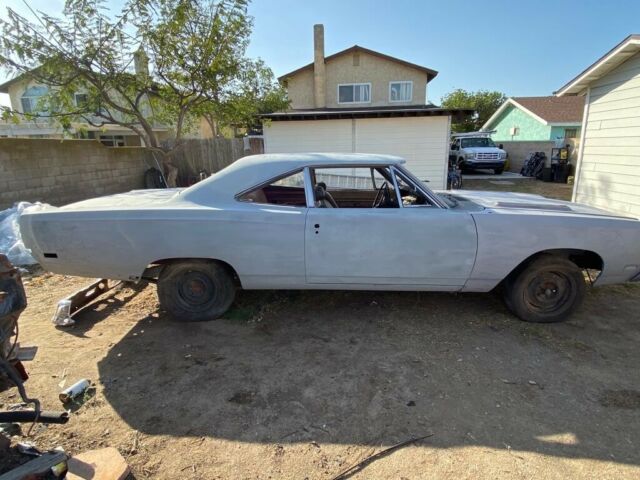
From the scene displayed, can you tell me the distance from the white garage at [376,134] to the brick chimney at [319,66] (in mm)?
7593

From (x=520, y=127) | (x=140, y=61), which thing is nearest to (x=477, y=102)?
(x=520, y=127)

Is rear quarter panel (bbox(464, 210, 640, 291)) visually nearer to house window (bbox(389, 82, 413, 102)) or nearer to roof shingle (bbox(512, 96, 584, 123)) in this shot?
house window (bbox(389, 82, 413, 102))

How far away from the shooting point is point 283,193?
416 cm

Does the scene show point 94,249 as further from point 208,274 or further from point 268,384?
point 268,384

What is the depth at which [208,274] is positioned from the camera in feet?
11.4

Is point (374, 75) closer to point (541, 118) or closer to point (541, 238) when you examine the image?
point (541, 118)

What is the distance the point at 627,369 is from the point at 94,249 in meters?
4.54

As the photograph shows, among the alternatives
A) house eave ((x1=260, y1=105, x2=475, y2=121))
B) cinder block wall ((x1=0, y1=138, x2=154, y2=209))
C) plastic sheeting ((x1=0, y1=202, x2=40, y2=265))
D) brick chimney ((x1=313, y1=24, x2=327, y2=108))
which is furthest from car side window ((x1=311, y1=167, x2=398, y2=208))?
brick chimney ((x1=313, y1=24, x2=327, y2=108))

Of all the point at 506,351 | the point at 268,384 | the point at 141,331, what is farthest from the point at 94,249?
the point at 506,351

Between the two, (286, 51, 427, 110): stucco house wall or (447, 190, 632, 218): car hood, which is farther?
(286, 51, 427, 110): stucco house wall

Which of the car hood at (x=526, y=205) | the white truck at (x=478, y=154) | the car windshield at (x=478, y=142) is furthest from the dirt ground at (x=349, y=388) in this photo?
the car windshield at (x=478, y=142)

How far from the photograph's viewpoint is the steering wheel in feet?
12.3

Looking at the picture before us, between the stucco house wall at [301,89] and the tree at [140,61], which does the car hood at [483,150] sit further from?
the tree at [140,61]

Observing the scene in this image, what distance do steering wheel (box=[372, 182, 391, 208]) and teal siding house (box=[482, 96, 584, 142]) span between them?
2062 cm
